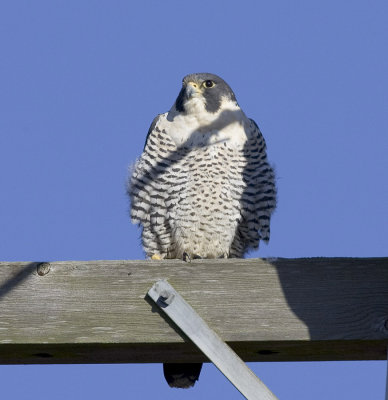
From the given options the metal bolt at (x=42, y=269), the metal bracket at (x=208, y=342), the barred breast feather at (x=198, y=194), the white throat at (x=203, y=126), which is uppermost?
the white throat at (x=203, y=126)

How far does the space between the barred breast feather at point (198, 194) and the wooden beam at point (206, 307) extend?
7.06 ft

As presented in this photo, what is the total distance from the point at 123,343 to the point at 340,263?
696 mm

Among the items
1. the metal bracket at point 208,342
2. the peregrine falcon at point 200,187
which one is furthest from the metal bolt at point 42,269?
the peregrine falcon at point 200,187

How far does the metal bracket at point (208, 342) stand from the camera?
230 cm

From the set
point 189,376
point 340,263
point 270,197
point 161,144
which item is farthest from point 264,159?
point 340,263

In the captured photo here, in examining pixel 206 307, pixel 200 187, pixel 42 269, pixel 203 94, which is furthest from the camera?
pixel 203 94

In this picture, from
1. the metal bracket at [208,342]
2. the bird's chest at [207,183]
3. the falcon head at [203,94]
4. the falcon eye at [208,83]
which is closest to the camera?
the metal bracket at [208,342]

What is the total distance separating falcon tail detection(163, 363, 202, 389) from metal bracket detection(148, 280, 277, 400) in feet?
2.61

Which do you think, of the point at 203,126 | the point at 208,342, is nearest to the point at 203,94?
the point at 203,126

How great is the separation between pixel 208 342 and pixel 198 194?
2381 mm

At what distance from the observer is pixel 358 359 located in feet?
8.80

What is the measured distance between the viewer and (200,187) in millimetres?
4789

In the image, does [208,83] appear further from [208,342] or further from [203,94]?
[208,342]

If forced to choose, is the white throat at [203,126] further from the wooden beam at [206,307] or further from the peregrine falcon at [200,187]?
the wooden beam at [206,307]
